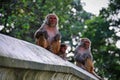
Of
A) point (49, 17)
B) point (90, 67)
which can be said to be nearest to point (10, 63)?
point (49, 17)

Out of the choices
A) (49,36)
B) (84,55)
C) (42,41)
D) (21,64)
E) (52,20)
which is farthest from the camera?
(84,55)

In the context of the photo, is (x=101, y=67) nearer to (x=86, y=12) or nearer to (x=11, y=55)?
(x=86, y=12)

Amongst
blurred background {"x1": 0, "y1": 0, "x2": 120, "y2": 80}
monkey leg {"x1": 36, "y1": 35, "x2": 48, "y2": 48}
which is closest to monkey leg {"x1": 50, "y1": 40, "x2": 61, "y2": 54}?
monkey leg {"x1": 36, "y1": 35, "x2": 48, "y2": 48}

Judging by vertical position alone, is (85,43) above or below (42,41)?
below

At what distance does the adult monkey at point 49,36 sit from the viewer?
6.23 metres

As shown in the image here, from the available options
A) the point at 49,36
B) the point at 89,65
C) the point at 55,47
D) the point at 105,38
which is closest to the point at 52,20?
the point at 49,36

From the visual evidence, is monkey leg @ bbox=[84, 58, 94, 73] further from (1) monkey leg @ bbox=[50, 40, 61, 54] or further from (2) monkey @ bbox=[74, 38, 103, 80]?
(1) monkey leg @ bbox=[50, 40, 61, 54]

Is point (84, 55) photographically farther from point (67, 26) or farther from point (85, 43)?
point (67, 26)

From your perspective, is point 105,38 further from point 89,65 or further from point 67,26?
point 89,65

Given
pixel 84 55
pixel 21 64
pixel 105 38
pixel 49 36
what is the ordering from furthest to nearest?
pixel 105 38 < pixel 84 55 < pixel 49 36 < pixel 21 64

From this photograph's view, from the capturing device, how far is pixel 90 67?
29.3 ft

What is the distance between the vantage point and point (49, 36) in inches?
270

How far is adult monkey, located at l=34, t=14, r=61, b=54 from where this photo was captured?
6.23 meters

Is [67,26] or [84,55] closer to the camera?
[84,55]
